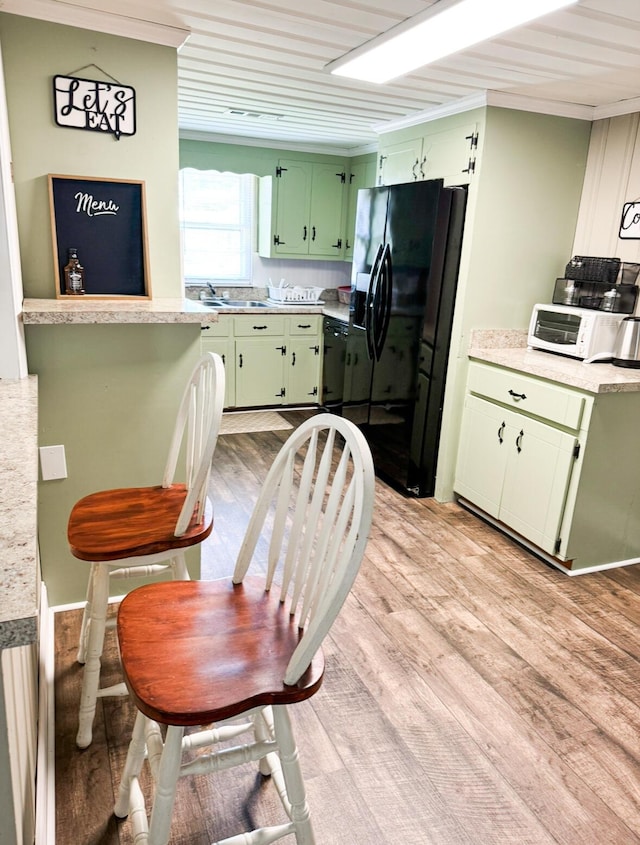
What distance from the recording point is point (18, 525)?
946mm

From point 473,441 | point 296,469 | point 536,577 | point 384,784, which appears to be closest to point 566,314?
point 473,441

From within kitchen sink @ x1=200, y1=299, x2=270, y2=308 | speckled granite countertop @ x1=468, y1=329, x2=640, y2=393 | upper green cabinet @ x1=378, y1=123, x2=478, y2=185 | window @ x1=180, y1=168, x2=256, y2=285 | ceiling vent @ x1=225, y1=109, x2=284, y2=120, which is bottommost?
speckled granite countertop @ x1=468, y1=329, x2=640, y2=393

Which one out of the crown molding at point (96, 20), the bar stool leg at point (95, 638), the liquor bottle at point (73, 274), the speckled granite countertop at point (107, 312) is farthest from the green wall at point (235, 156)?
the bar stool leg at point (95, 638)

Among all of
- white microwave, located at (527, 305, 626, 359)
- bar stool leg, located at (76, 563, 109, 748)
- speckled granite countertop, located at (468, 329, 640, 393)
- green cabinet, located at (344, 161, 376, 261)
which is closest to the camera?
bar stool leg, located at (76, 563, 109, 748)

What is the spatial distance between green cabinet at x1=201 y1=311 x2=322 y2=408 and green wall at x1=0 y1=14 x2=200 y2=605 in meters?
2.53

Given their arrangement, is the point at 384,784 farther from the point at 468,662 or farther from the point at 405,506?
the point at 405,506

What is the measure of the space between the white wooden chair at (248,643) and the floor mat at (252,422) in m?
3.28

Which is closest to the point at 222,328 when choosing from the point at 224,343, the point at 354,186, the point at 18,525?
the point at 224,343

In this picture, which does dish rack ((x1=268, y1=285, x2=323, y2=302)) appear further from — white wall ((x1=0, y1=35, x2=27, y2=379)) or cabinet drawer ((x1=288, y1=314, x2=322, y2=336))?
white wall ((x1=0, y1=35, x2=27, y2=379))

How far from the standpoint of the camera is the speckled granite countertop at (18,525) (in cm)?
74

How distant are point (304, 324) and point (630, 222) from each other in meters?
2.71

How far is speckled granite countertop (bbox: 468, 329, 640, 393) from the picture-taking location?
260 centimetres

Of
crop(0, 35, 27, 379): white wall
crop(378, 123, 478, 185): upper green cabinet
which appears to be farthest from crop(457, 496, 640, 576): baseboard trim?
crop(0, 35, 27, 379): white wall

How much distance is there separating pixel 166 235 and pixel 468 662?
6.45 feet
